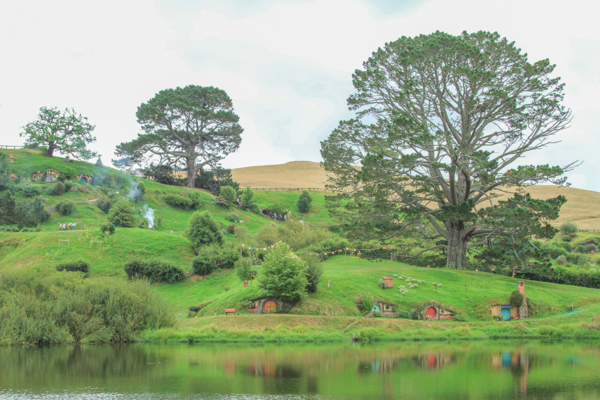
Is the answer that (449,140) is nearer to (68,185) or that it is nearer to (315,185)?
(68,185)

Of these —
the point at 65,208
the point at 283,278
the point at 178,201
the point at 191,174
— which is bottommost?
the point at 283,278

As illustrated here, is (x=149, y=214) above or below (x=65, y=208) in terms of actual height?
below

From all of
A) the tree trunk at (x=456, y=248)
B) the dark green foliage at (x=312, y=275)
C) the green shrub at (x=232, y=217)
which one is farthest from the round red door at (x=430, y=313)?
the green shrub at (x=232, y=217)

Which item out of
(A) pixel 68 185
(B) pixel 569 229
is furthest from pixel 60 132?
(B) pixel 569 229

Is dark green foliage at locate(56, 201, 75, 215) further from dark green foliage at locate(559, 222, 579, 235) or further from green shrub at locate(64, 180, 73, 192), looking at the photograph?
dark green foliage at locate(559, 222, 579, 235)

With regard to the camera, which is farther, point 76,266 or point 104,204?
point 104,204

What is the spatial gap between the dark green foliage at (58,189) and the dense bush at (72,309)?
1562 inches

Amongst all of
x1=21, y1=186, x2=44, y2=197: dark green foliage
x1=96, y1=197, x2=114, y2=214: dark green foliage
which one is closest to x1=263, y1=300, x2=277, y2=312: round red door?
x1=96, y1=197, x2=114, y2=214: dark green foliage

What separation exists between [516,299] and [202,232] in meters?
32.7

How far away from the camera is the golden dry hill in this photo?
345 ft

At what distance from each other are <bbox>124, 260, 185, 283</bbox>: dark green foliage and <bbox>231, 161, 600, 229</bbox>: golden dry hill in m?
40.7

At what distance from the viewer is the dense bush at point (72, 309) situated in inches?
1147

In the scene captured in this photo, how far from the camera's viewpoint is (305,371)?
22219mm

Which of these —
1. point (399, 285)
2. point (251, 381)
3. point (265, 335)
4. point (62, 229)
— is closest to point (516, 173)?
point (399, 285)
